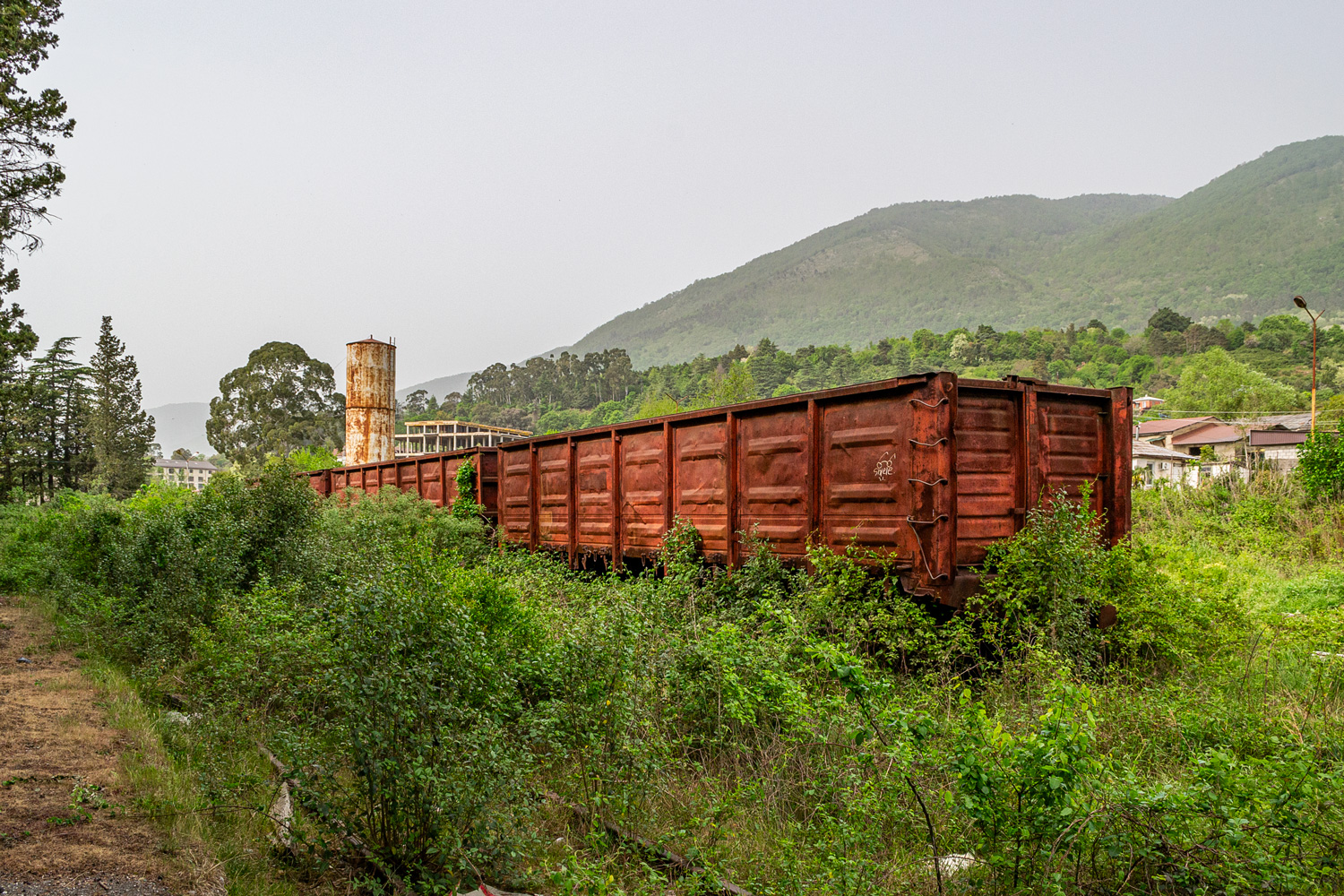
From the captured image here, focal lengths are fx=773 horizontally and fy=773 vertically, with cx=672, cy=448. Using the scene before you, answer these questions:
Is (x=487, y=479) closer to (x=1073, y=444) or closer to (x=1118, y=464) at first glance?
(x=1073, y=444)

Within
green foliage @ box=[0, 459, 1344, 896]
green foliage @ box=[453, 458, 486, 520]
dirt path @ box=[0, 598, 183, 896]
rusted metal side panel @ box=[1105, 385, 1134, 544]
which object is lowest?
dirt path @ box=[0, 598, 183, 896]

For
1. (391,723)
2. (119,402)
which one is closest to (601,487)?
(391,723)

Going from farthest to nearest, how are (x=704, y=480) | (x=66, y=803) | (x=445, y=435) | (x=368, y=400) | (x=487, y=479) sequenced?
1. (x=445, y=435)
2. (x=368, y=400)
3. (x=487, y=479)
4. (x=704, y=480)
5. (x=66, y=803)

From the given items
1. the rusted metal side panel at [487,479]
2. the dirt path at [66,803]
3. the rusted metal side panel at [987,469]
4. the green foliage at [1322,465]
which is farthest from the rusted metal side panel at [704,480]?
the green foliage at [1322,465]

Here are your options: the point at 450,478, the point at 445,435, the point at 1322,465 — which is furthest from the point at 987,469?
the point at 445,435

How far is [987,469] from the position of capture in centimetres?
680

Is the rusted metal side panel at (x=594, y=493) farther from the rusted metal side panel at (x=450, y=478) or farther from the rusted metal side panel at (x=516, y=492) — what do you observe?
the rusted metal side panel at (x=450, y=478)

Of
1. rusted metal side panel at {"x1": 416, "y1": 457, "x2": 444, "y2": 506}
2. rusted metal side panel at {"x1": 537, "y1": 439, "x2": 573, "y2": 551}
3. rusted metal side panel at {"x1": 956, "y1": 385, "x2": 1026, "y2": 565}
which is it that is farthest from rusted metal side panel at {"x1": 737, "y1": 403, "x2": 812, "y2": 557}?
rusted metal side panel at {"x1": 416, "y1": 457, "x2": 444, "y2": 506}

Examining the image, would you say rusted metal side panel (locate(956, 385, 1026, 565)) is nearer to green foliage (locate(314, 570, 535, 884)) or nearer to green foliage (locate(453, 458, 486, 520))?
green foliage (locate(314, 570, 535, 884))

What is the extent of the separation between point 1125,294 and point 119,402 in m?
209

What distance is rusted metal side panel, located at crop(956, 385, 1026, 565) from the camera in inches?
261

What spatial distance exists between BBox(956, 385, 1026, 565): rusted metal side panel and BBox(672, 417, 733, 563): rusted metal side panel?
271 cm

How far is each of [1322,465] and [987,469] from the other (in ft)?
47.1

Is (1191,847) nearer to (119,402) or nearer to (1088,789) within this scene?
(1088,789)
